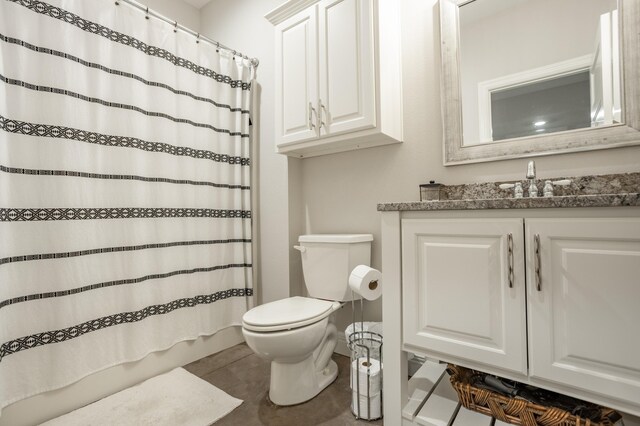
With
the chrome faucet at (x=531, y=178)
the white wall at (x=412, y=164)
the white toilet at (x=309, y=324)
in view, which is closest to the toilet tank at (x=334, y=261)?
the white toilet at (x=309, y=324)

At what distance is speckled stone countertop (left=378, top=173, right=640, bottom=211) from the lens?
802mm

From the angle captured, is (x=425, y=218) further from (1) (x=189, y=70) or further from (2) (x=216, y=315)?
(1) (x=189, y=70)

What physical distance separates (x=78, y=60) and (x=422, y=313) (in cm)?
191

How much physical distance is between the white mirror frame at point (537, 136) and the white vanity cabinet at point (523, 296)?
0.57 meters

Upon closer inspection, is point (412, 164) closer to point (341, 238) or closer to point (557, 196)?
point (341, 238)

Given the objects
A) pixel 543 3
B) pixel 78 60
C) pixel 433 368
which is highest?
pixel 543 3

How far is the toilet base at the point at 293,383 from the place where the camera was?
4.66ft

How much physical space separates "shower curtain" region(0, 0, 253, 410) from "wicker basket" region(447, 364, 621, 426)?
1.44 meters

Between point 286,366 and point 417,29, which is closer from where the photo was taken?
point 286,366

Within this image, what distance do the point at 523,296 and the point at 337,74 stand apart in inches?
52.7

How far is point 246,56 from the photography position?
223cm

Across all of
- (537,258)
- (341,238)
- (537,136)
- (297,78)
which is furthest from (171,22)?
(537,258)

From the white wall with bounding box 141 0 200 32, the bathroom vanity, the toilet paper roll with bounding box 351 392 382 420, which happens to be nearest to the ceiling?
the white wall with bounding box 141 0 200 32

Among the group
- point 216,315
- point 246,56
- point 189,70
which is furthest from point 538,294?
point 246,56
